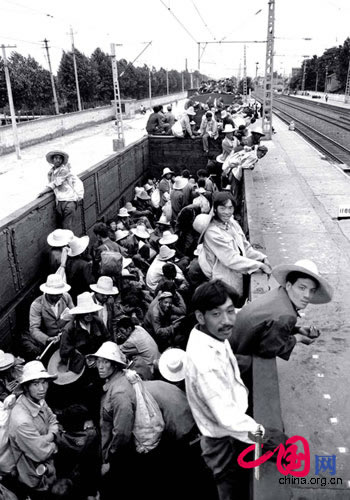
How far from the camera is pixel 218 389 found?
2145mm

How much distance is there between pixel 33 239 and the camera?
683cm

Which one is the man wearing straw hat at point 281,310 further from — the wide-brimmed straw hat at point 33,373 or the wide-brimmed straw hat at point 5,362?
the wide-brimmed straw hat at point 5,362

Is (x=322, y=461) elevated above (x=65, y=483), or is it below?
above

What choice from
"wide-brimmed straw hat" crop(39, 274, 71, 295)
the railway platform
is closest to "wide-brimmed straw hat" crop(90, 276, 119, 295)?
"wide-brimmed straw hat" crop(39, 274, 71, 295)

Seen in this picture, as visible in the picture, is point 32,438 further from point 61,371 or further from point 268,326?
point 268,326

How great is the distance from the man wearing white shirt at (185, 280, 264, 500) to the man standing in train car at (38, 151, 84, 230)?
5.89 meters

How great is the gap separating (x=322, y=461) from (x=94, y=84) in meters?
51.9

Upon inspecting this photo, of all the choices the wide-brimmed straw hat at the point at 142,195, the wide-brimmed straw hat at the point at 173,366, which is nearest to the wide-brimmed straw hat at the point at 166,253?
the wide-brimmed straw hat at the point at 173,366

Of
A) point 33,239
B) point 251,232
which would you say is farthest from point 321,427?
point 33,239

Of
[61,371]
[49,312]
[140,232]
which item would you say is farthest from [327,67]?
[61,371]

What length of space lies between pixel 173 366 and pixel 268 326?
1.22 metres

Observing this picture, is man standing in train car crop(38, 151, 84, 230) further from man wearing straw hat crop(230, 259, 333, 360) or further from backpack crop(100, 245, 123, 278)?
man wearing straw hat crop(230, 259, 333, 360)

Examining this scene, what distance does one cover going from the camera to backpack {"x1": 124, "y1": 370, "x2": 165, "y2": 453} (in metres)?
3.04

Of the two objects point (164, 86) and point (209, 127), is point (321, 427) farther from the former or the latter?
point (164, 86)
